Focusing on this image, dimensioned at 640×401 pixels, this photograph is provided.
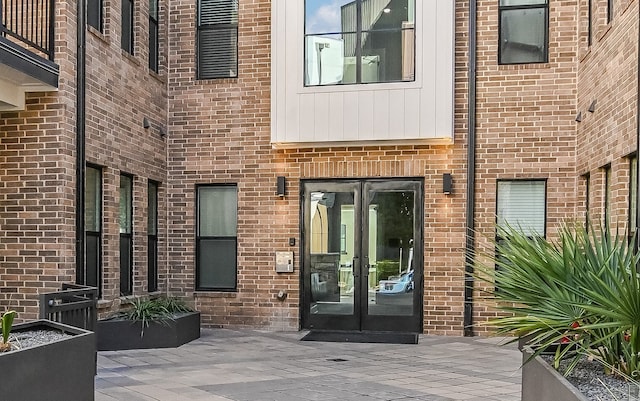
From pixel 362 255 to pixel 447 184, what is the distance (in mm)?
1646

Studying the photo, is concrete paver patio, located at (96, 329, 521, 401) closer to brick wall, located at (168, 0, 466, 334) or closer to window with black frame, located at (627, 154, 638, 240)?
brick wall, located at (168, 0, 466, 334)

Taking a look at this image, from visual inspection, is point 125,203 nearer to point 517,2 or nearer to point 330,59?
point 330,59

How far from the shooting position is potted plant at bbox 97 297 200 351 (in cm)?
757

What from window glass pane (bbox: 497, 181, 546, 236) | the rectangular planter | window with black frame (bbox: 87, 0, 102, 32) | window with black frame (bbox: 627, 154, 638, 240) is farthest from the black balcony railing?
window with black frame (bbox: 627, 154, 638, 240)

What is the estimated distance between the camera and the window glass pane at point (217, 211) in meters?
9.77

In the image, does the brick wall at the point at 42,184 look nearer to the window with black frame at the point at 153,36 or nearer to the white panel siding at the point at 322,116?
the window with black frame at the point at 153,36

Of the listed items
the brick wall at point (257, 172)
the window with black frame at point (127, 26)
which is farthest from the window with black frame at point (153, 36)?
the window with black frame at point (127, 26)

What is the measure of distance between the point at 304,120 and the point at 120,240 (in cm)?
311

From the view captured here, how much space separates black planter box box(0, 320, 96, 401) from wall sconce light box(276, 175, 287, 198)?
4990 mm

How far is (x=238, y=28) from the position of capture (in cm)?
Answer: 969

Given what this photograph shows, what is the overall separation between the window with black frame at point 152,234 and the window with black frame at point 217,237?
651mm

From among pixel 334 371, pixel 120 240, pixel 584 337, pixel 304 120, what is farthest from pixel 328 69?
pixel 584 337

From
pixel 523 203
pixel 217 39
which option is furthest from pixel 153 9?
pixel 523 203

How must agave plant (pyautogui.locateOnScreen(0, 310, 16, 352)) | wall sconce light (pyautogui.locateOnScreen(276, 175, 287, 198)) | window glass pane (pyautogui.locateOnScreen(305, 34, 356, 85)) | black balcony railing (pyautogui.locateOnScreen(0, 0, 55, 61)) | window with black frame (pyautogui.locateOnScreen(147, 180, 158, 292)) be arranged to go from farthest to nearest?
window with black frame (pyautogui.locateOnScreen(147, 180, 158, 292)) < wall sconce light (pyautogui.locateOnScreen(276, 175, 287, 198)) < window glass pane (pyautogui.locateOnScreen(305, 34, 356, 85)) < black balcony railing (pyautogui.locateOnScreen(0, 0, 55, 61)) < agave plant (pyautogui.locateOnScreen(0, 310, 16, 352))
